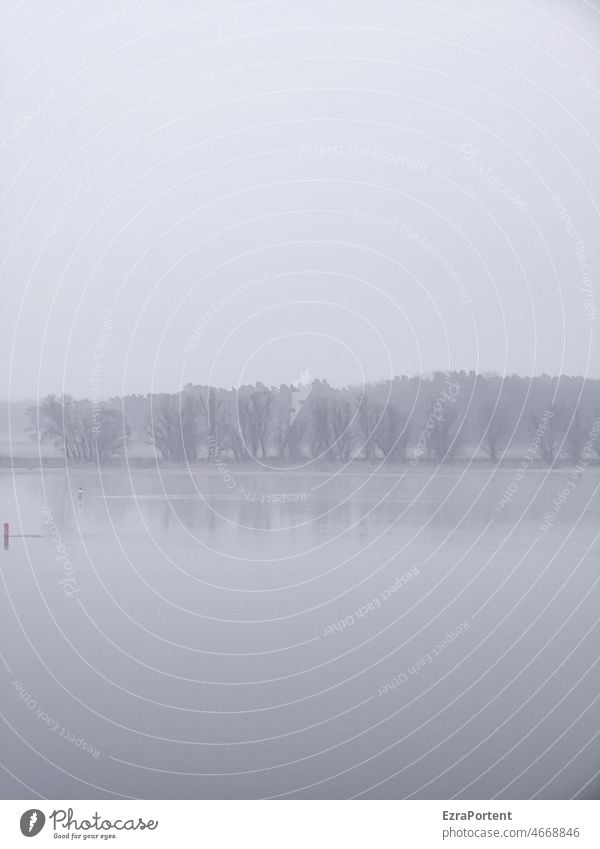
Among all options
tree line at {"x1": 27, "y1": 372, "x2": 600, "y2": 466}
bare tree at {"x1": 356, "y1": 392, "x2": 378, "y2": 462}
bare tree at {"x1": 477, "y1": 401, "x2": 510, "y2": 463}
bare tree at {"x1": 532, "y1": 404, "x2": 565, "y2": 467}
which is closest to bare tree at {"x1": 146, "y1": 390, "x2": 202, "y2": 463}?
tree line at {"x1": 27, "y1": 372, "x2": 600, "y2": 466}

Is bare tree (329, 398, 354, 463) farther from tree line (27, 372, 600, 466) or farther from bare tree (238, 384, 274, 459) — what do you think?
bare tree (238, 384, 274, 459)

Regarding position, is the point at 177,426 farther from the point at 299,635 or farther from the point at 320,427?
the point at 299,635

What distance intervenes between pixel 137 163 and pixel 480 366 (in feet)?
2.95

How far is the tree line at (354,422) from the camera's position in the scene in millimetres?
2248

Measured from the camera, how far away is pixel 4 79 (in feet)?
7.28

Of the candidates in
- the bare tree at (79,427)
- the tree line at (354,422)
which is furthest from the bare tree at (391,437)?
the bare tree at (79,427)

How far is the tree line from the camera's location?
2248 millimetres

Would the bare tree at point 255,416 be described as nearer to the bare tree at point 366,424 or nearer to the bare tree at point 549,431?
the bare tree at point 366,424

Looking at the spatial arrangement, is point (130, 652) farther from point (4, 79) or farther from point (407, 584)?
point (4, 79)
